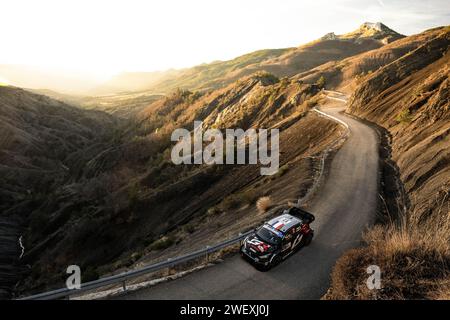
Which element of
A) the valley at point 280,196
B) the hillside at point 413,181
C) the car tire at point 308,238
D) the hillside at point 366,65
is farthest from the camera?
the hillside at point 366,65

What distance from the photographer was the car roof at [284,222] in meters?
16.2

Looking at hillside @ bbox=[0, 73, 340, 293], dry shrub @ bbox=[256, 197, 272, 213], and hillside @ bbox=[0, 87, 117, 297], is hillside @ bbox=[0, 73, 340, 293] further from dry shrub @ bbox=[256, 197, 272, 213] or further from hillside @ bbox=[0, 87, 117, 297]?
Result: dry shrub @ bbox=[256, 197, 272, 213]

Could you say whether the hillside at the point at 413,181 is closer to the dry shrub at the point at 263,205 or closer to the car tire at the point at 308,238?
the car tire at the point at 308,238

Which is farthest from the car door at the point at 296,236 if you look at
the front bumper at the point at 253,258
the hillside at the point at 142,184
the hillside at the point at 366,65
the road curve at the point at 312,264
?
the hillside at the point at 366,65

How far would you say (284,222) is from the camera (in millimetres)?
16766

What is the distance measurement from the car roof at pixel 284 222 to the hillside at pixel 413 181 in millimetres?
3310

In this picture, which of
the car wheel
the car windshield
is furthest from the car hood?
the car wheel

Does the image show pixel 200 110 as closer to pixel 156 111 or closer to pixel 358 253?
pixel 156 111

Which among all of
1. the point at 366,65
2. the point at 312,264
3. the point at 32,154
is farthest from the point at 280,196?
the point at 32,154

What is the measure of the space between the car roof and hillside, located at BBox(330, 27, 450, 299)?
3.31 metres

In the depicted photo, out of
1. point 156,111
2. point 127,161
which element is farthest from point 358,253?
point 156,111

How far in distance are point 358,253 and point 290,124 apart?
34333 millimetres

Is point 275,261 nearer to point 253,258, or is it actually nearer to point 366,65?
point 253,258

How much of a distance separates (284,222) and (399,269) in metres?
5.78
